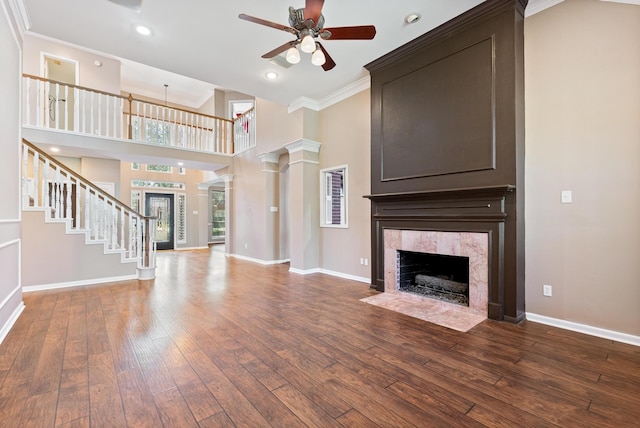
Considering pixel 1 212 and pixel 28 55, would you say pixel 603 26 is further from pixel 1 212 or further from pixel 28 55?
pixel 28 55

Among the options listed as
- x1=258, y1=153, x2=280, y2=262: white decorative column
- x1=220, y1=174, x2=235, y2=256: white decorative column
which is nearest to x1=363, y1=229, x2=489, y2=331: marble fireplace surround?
x1=258, y1=153, x2=280, y2=262: white decorative column

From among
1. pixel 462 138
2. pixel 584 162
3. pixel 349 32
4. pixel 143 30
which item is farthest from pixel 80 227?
pixel 584 162

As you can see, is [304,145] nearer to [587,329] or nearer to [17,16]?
[17,16]

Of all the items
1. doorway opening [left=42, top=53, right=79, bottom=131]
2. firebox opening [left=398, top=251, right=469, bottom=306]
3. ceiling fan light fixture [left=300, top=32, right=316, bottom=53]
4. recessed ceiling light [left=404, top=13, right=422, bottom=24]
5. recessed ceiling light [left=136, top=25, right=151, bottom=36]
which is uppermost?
doorway opening [left=42, top=53, right=79, bottom=131]

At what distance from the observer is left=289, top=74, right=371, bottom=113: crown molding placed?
4.80 metres

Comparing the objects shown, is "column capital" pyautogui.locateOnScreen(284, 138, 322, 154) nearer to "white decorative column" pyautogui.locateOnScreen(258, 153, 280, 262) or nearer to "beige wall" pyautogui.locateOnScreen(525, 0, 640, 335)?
"white decorative column" pyautogui.locateOnScreen(258, 153, 280, 262)

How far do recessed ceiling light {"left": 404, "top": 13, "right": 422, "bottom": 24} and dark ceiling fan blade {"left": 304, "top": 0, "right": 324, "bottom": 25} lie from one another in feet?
4.37

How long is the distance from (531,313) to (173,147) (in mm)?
7644

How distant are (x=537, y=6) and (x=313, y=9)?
2453 millimetres

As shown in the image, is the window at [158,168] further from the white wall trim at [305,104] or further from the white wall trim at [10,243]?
the white wall trim at [10,243]

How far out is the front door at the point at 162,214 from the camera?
9805mm

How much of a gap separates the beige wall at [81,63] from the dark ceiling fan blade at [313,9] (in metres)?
7.52

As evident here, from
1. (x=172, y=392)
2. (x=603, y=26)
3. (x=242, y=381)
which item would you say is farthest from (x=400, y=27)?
(x=172, y=392)

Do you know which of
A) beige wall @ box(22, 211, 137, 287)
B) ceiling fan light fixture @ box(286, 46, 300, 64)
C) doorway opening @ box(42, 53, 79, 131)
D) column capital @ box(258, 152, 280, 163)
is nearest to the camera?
ceiling fan light fixture @ box(286, 46, 300, 64)
